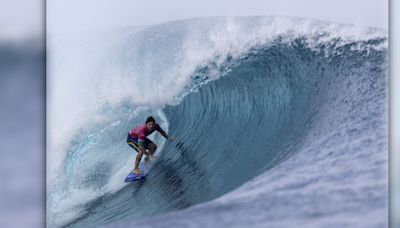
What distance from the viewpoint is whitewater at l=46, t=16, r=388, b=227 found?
203 centimetres

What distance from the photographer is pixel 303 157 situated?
2.12 m

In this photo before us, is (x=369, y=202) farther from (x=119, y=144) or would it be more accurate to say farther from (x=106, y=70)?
(x=106, y=70)

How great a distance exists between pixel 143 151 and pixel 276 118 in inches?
21.2

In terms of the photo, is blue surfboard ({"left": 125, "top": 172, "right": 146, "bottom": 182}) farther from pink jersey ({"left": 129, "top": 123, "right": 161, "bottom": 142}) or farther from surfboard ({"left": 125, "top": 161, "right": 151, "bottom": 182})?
pink jersey ({"left": 129, "top": 123, "right": 161, "bottom": 142})

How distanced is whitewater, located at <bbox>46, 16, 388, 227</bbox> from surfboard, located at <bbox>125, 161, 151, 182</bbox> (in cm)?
3

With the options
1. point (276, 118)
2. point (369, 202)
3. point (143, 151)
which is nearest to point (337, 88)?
point (276, 118)

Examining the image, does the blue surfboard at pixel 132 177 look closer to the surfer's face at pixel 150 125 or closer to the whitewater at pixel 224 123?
the whitewater at pixel 224 123

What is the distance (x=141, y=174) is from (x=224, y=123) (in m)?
0.38

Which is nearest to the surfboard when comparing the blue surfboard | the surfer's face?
the blue surfboard

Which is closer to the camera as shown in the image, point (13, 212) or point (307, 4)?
point (13, 212)

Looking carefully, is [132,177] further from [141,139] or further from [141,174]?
Result: [141,139]

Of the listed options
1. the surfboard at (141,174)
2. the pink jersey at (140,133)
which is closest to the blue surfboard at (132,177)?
the surfboard at (141,174)

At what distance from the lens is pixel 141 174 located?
6.70 ft

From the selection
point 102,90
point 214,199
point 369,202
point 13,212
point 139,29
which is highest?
point 139,29
